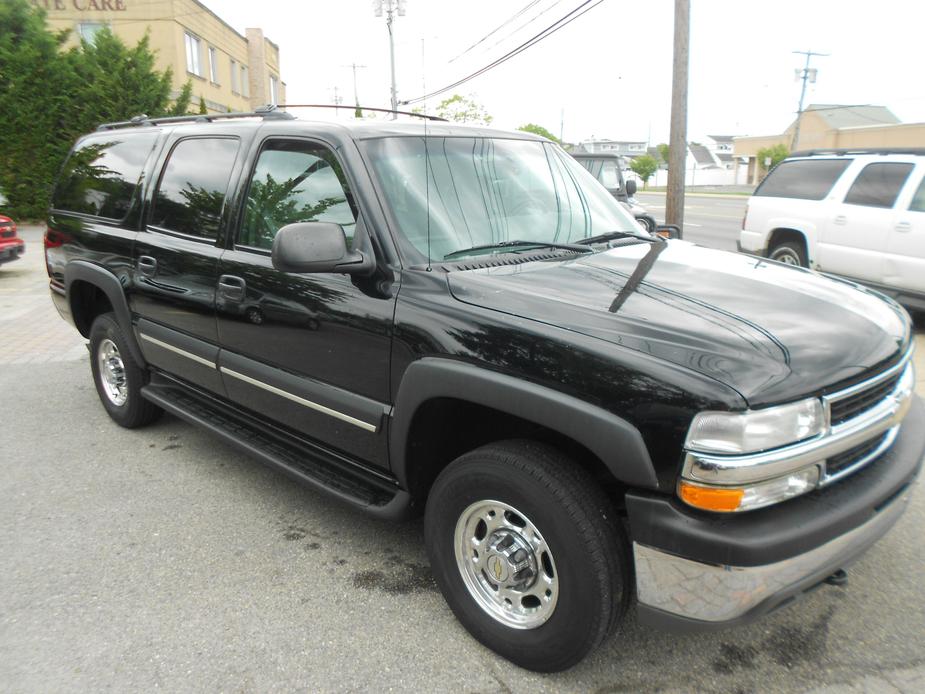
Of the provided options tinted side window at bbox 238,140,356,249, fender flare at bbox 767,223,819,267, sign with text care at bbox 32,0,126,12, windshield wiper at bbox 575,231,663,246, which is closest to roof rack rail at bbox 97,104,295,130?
tinted side window at bbox 238,140,356,249

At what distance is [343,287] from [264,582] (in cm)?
135

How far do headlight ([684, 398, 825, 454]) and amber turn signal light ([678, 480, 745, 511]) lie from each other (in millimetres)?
111

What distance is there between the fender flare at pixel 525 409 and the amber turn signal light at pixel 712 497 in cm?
10

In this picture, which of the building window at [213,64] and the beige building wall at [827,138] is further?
the beige building wall at [827,138]

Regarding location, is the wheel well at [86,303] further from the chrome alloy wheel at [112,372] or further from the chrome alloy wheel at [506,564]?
the chrome alloy wheel at [506,564]

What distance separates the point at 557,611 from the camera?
92.3 inches

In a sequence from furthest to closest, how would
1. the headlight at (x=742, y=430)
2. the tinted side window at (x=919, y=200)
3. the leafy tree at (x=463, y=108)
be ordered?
the leafy tree at (x=463, y=108) → the tinted side window at (x=919, y=200) → the headlight at (x=742, y=430)

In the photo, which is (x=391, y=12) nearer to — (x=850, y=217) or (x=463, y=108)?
(x=463, y=108)

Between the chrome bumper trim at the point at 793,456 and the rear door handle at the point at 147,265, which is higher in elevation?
the rear door handle at the point at 147,265

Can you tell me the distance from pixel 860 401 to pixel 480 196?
1704mm

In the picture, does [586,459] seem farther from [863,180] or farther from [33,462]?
[863,180]

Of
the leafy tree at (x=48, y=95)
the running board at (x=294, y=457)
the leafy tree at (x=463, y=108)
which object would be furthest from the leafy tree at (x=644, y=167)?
the running board at (x=294, y=457)

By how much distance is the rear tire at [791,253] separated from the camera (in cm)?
874

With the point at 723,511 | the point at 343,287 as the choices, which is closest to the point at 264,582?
the point at 343,287
